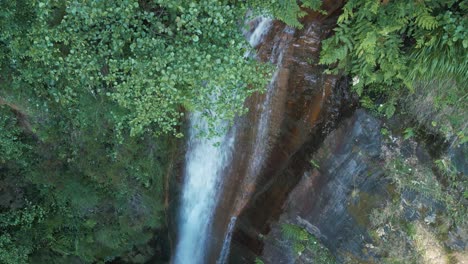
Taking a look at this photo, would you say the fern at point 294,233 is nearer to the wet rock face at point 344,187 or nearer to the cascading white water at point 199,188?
the wet rock face at point 344,187

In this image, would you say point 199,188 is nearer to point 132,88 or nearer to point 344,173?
point 344,173

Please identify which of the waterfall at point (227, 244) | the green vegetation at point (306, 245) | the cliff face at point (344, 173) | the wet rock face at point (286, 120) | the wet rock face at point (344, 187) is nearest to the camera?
the cliff face at point (344, 173)

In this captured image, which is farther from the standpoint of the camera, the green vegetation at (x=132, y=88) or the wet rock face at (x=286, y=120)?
the wet rock face at (x=286, y=120)

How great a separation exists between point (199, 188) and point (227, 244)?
1.39 meters

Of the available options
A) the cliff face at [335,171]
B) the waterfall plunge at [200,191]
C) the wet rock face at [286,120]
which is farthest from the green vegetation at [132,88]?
the waterfall plunge at [200,191]

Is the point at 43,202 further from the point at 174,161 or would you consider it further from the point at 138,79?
the point at 138,79

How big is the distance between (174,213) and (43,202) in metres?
2.92

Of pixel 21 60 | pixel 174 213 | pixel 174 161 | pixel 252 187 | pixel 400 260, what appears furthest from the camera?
pixel 174 213

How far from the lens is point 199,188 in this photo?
26.1ft

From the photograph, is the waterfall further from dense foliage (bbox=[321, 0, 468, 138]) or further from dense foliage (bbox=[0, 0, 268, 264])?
dense foliage (bbox=[321, 0, 468, 138])

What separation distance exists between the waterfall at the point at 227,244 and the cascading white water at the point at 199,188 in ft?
1.70

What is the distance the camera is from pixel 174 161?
7.71 m

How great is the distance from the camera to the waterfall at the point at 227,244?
7627 millimetres

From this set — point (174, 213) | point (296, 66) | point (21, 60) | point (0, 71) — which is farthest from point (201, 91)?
point (174, 213)
